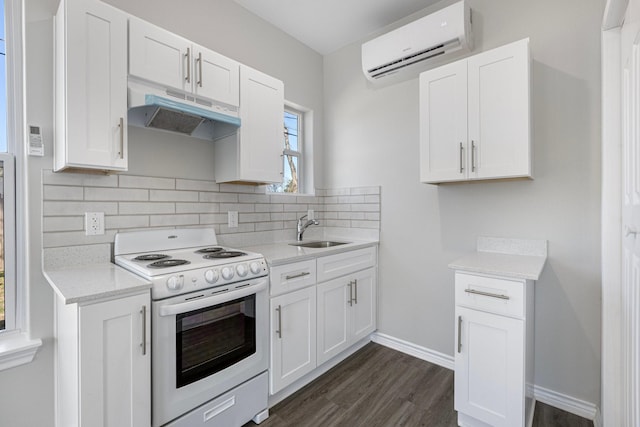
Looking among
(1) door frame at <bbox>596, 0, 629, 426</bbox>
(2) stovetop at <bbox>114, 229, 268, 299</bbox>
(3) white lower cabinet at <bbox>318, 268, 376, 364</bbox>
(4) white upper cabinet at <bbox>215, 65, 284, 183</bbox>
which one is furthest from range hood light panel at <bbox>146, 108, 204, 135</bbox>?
(1) door frame at <bbox>596, 0, 629, 426</bbox>

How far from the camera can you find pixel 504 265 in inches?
67.8

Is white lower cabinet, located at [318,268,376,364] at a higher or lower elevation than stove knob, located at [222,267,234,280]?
lower

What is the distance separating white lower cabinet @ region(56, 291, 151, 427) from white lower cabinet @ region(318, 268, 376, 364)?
1.19 m

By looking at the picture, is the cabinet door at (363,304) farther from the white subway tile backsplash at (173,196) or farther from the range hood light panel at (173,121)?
the range hood light panel at (173,121)

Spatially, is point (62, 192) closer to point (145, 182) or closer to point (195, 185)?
point (145, 182)

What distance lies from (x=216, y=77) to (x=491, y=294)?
6.85 feet

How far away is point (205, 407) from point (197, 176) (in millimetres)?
1466

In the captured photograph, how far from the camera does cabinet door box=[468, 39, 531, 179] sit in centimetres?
181

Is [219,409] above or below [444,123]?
below

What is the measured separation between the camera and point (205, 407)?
5.03 feet

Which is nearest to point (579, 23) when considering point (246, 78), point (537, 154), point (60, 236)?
point (537, 154)

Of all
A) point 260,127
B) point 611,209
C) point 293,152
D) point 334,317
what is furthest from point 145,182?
point 611,209

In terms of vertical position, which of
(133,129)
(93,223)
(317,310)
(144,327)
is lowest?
(317,310)

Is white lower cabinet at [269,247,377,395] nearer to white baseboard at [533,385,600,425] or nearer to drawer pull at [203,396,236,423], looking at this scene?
drawer pull at [203,396,236,423]
